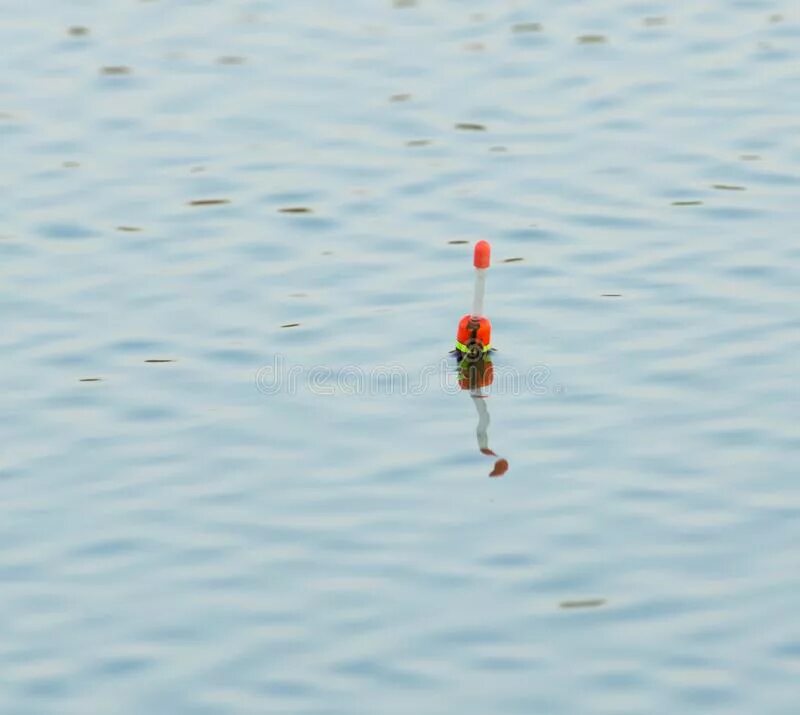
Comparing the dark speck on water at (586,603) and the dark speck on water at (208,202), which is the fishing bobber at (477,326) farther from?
the dark speck on water at (208,202)

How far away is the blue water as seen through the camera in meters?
9.07

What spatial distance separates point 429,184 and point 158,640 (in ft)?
23.4

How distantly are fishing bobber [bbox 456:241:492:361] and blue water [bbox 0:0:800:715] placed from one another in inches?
6.9

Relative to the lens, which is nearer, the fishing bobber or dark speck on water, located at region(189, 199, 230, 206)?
the fishing bobber

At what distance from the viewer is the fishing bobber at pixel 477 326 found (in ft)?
38.8

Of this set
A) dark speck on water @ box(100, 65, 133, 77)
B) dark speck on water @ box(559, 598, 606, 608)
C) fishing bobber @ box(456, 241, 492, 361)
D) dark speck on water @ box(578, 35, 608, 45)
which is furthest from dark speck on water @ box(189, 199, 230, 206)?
dark speck on water @ box(559, 598, 606, 608)

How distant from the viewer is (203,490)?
10.6 metres

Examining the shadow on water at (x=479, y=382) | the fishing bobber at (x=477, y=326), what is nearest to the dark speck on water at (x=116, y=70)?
the fishing bobber at (x=477, y=326)

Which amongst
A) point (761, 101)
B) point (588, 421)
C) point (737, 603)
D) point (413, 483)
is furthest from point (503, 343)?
point (761, 101)

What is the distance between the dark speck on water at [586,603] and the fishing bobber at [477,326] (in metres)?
3.11

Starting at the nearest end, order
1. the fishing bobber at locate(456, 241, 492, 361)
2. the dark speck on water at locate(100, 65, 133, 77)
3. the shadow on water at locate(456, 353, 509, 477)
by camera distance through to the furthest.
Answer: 1. the shadow on water at locate(456, 353, 509, 477)
2. the fishing bobber at locate(456, 241, 492, 361)
3. the dark speck on water at locate(100, 65, 133, 77)

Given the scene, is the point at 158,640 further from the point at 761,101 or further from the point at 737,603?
the point at 761,101

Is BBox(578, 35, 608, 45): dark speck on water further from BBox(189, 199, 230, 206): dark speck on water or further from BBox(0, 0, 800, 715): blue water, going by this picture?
BBox(189, 199, 230, 206): dark speck on water

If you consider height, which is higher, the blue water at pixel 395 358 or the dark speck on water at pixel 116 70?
the dark speck on water at pixel 116 70
